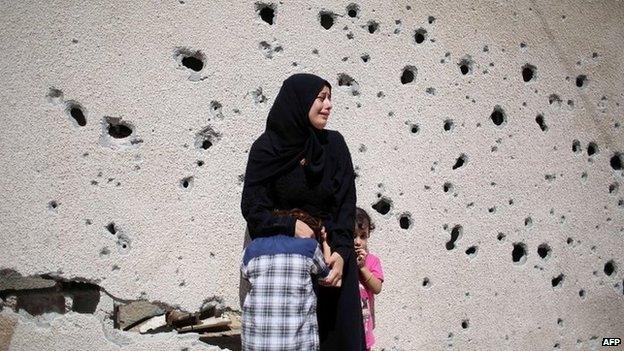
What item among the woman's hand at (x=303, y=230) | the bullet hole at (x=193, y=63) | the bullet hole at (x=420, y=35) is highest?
the bullet hole at (x=420, y=35)

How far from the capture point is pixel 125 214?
2561 millimetres

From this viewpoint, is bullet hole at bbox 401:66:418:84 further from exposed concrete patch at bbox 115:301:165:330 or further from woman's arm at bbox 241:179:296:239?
exposed concrete patch at bbox 115:301:165:330

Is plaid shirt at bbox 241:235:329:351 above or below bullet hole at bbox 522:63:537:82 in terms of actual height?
below

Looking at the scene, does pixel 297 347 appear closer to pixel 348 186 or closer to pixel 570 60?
pixel 348 186

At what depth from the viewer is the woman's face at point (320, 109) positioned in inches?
84.5

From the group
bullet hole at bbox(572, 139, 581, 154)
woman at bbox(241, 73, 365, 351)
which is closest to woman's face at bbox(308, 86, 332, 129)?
woman at bbox(241, 73, 365, 351)

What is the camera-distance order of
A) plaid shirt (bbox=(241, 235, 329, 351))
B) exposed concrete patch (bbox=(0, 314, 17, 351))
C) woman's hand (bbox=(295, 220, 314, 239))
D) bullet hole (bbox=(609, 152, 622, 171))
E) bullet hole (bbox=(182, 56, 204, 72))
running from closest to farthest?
plaid shirt (bbox=(241, 235, 329, 351)) → woman's hand (bbox=(295, 220, 314, 239)) → exposed concrete patch (bbox=(0, 314, 17, 351)) → bullet hole (bbox=(182, 56, 204, 72)) → bullet hole (bbox=(609, 152, 622, 171))

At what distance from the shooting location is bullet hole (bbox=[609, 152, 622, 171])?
349 cm

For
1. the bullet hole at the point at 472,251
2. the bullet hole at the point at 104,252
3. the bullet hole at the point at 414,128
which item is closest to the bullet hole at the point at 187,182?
the bullet hole at the point at 104,252

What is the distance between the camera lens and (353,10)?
297 centimetres

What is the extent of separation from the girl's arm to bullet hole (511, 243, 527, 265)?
1.07m

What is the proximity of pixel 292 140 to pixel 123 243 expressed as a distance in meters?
0.99

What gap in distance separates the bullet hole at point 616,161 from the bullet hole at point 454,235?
A: 1162 mm

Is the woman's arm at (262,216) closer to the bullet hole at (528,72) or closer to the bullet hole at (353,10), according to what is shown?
the bullet hole at (353,10)
